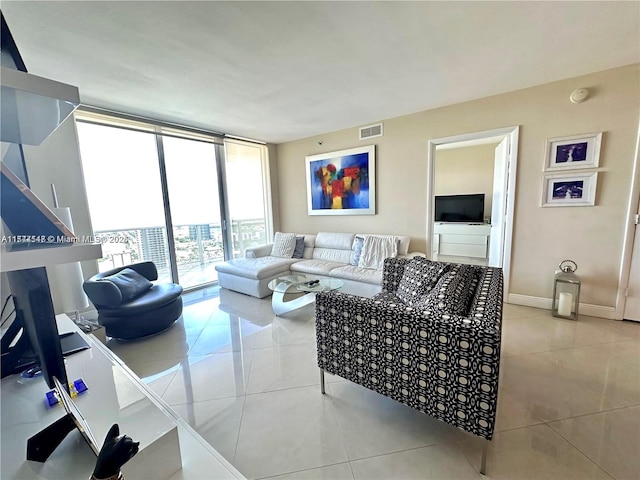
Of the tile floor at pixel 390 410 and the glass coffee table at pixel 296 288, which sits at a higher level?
the glass coffee table at pixel 296 288

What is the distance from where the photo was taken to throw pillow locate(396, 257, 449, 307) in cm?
195

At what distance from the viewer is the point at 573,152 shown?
278cm

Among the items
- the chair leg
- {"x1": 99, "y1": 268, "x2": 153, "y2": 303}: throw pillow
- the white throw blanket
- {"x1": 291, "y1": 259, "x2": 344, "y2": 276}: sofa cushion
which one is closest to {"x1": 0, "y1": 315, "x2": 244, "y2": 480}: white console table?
the chair leg

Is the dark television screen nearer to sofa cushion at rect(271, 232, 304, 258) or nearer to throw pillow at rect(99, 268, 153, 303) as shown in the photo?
throw pillow at rect(99, 268, 153, 303)

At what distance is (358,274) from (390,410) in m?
1.88

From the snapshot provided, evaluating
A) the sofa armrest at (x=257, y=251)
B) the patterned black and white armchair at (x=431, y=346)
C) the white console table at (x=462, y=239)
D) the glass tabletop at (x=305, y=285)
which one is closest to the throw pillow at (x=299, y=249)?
the sofa armrest at (x=257, y=251)

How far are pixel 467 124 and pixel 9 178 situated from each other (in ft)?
12.8

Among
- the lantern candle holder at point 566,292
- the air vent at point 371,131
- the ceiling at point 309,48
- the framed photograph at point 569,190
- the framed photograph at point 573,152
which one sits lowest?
the lantern candle holder at point 566,292

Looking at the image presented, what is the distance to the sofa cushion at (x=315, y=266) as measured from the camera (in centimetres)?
381

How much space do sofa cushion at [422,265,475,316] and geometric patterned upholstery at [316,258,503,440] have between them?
0.10 metres

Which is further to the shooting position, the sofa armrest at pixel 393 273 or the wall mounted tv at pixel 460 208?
the wall mounted tv at pixel 460 208

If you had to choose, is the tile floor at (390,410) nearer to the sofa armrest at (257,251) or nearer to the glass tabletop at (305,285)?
the glass tabletop at (305,285)

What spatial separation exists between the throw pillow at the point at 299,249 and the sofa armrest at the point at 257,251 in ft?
1.56

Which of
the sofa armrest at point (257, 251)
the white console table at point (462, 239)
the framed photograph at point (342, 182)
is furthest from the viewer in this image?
the white console table at point (462, 239)
